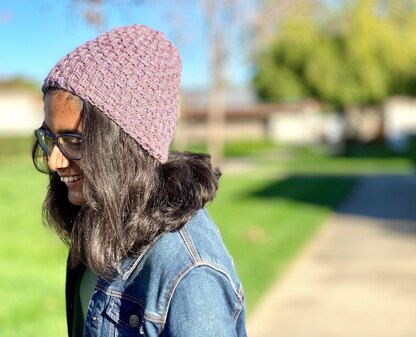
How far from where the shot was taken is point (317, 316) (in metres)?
5.30

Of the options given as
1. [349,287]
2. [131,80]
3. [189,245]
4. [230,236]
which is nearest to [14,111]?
[230,236]

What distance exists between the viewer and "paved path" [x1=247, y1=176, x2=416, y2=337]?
16.4ft

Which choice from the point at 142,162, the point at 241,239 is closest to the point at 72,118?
the point at 142,162

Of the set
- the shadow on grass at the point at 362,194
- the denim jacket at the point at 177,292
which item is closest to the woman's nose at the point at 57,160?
the denim jacket at the point at 177,292

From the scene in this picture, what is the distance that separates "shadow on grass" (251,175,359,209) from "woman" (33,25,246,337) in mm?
11135

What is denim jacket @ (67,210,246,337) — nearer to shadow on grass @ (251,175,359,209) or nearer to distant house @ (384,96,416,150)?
shadow on grass @ (251,175,359,209)

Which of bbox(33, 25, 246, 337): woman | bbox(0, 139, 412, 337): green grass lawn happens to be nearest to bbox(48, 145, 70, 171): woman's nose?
bbox(33, 25, 246, 337): woman

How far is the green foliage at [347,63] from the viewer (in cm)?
3120

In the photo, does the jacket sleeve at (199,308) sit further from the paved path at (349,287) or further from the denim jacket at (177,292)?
the paved path at (349,287)

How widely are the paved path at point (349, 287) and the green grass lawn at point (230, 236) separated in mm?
267

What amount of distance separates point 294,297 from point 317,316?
2.00 feet

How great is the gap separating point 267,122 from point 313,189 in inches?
1362

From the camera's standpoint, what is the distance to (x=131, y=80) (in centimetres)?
138

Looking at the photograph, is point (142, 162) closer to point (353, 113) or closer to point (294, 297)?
point (294, 297)
